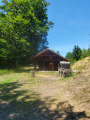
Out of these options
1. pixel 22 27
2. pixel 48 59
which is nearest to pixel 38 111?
pixel 48 59

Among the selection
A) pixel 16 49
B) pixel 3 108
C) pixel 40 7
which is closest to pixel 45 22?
pixel 40 7

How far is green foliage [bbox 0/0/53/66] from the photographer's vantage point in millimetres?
24484

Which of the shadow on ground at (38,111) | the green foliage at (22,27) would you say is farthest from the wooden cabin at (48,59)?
the shadow on ground at (38,111)

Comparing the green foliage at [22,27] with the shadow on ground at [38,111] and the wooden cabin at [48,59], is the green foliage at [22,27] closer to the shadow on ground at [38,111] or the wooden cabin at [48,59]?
the wooden cabin at [48,59]

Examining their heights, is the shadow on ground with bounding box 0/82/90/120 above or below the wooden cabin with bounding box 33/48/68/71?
below

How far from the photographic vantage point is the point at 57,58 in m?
22.7

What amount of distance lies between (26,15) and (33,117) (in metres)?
30.4

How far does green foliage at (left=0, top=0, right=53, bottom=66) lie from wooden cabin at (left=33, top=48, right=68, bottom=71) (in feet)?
12.4

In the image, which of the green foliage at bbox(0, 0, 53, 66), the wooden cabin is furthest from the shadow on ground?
the green foliage at bbox(0, 0, 53, 66)

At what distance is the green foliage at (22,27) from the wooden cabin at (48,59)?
3.79 meters

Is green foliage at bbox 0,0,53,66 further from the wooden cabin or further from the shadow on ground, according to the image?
the shadow on ground

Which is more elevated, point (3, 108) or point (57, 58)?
point (57, 58)

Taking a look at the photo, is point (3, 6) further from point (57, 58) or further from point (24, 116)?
point (24, 116)

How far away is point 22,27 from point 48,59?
1066 cm
